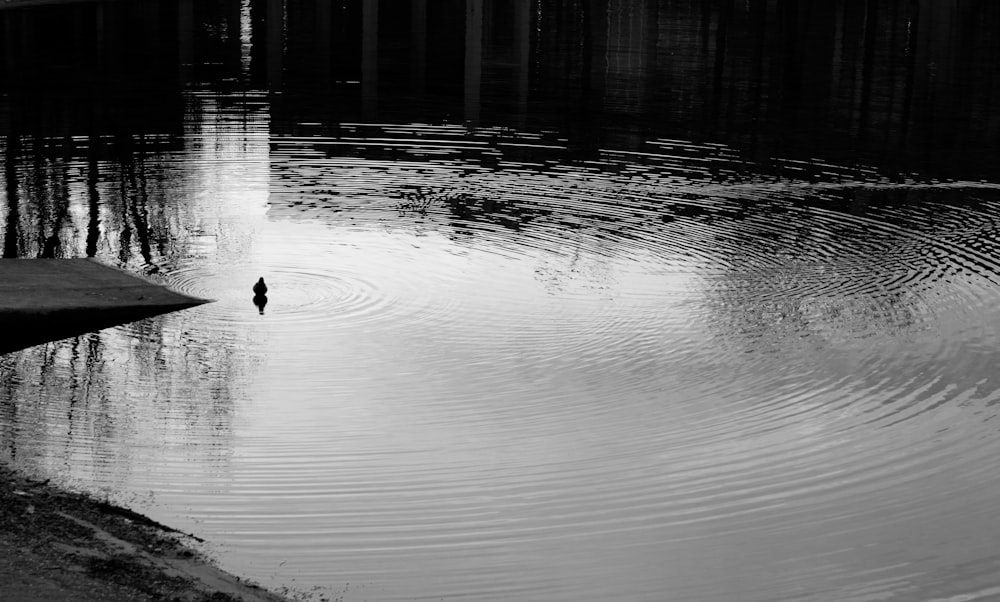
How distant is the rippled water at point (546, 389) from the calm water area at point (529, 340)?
0.04 m

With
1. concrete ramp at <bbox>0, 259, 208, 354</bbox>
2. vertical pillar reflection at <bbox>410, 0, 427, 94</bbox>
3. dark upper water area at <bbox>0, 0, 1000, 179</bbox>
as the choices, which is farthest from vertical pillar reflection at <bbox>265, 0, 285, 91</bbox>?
concrete ramp at <bbox>0, 259, 208, 354</bbox>

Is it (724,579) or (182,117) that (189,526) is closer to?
(724,579)

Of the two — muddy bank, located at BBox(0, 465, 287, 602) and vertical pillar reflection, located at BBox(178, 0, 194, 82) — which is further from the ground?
vertical pillar reflection, located at BBox(178, 0, 194, 82)

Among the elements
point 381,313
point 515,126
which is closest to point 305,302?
point 381,313

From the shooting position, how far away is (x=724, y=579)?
A: 8.59 m

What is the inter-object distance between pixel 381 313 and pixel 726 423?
4171 millimetres

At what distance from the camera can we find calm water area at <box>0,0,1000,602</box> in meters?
9.07

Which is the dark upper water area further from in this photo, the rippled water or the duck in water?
the duck in water

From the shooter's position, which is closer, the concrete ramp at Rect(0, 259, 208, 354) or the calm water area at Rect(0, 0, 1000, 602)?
the calm water area at Rect(0, 0, 1000, 602)

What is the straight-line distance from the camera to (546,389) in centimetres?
1195

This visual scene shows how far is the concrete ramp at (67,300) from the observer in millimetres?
13016

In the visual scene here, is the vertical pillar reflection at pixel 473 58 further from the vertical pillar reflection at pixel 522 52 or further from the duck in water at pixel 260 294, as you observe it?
the duck in water at pixel 260 294

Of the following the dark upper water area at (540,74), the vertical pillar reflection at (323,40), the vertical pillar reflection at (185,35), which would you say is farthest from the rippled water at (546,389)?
the vertical pillar reflection at (185,35)

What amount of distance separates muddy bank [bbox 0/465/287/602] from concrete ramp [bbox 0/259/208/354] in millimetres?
4141
